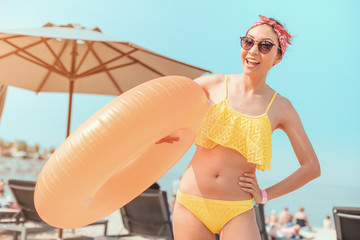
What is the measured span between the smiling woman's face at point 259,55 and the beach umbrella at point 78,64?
271cm

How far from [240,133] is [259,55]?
407 mm

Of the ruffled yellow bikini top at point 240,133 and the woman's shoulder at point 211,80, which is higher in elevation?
the woman's shoulder at point 211,80

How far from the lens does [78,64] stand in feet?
17.2

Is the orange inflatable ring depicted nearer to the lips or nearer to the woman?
the woman

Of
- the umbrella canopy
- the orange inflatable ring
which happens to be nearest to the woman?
the orange inflatable ring

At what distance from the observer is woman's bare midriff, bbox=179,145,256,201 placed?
184cm

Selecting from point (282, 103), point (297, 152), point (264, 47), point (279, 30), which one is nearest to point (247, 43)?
point (264, 47)

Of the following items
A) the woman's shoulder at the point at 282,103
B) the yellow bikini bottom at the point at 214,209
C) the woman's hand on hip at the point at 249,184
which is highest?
the woman's shoulder at the point at 282,103

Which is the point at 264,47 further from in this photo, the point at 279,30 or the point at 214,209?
the point at 214,209

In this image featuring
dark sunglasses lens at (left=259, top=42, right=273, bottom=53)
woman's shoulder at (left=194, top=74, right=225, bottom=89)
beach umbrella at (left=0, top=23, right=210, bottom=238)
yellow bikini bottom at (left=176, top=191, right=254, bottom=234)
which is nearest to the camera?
yellow bikini bottom at (left=176, top=191, right=254, bottom=234)

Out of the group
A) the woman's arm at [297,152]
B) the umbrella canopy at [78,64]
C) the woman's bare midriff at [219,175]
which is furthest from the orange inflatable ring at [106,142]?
the umbrella canopy at [78,64]

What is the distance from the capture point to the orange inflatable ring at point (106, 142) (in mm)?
1684

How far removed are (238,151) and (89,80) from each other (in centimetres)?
445

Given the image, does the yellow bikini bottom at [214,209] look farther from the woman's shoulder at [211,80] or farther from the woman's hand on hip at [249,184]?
the woman's shoulder at [211,80]
